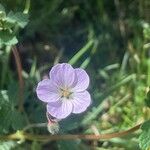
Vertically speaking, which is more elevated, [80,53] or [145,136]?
[80,53]

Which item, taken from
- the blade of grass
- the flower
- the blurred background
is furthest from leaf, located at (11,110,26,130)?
the blade of grass

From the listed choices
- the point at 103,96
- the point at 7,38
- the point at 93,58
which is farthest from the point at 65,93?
the point at 93,58

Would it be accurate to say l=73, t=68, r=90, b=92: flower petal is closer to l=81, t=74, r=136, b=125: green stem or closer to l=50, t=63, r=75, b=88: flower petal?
l=50, t=63, r=75, b=88: flower petal

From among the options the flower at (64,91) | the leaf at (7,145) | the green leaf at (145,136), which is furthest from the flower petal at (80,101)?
the leaf at (7,145)

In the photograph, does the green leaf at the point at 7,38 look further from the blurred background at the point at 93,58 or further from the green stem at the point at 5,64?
the green stem at the point at 5,64

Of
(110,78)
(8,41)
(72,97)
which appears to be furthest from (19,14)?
(110,78)

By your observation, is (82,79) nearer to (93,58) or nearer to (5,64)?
(5,64)
